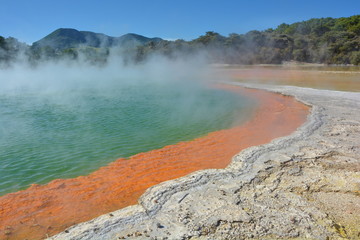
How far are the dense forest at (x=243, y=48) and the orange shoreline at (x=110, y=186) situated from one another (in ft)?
67.4

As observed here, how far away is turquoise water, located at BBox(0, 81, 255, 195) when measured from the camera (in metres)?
3.93

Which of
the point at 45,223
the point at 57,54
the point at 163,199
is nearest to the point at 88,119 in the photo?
the point at 45,223

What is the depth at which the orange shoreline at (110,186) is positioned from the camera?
104 inches

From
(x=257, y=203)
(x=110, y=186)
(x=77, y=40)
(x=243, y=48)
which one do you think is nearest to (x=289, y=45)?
(x=243, y=48)

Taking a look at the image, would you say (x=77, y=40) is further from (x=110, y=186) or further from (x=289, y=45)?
(x=110, y=186)

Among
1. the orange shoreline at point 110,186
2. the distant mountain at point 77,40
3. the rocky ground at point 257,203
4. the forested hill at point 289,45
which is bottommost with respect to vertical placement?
the orange shoreline at point 110,186

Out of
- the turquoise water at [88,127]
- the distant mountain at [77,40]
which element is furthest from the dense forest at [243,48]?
the turquoise water at [88,127]

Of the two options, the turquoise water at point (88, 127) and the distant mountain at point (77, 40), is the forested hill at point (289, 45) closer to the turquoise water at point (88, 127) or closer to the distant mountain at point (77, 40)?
the distant mountain at point (77, 40)

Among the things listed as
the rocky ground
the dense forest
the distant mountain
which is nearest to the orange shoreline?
the rocky ground

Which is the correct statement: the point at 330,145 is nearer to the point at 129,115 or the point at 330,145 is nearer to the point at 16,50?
the point at 129,115

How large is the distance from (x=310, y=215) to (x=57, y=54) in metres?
29.4

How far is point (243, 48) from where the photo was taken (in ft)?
103

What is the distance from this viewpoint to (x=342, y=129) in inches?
184

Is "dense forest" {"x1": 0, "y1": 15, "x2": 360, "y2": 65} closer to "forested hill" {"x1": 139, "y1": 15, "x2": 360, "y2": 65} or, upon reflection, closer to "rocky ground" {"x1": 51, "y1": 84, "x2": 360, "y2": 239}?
"forested hill" {"x1": 139, "y1": 15, "x2": 360, "y2": 65}
